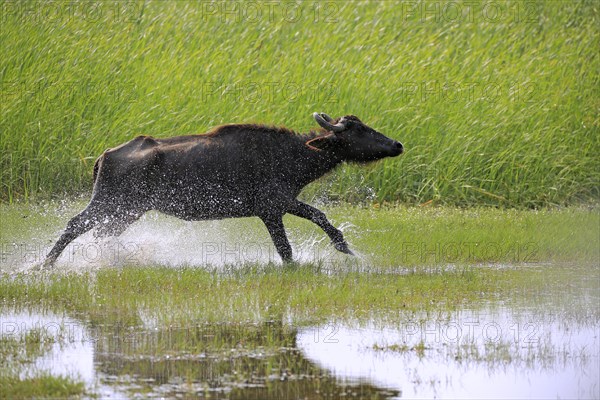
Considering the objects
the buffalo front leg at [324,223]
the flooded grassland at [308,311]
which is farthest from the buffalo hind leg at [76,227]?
the buffalo front leg at [324,223]

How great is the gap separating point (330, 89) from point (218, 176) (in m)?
5.82

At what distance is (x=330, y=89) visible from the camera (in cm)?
1673

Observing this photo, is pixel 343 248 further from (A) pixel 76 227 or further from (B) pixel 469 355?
(B) pixel 469 355

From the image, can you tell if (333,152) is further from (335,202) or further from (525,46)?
(525,46)

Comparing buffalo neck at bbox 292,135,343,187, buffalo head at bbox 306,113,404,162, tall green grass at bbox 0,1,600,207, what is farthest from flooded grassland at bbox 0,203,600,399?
tall green grass at bbox 0,1,600,207

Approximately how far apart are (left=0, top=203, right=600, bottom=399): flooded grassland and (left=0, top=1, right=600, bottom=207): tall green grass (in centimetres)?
171

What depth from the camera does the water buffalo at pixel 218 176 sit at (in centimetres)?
1109

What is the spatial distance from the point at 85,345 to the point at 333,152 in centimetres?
458

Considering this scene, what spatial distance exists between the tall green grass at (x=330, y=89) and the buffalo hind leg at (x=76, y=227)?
3407mm

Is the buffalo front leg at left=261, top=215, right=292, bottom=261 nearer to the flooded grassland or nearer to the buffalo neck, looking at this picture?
the flooded grassland

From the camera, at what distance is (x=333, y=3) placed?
71.6 feet


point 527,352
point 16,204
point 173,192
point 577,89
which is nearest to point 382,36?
point 577,89

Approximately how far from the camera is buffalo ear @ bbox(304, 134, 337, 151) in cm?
1124

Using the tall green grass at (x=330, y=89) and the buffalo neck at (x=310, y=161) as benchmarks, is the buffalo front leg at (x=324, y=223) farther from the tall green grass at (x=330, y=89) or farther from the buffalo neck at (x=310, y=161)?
the tall green grass at (x=330, y=89)
